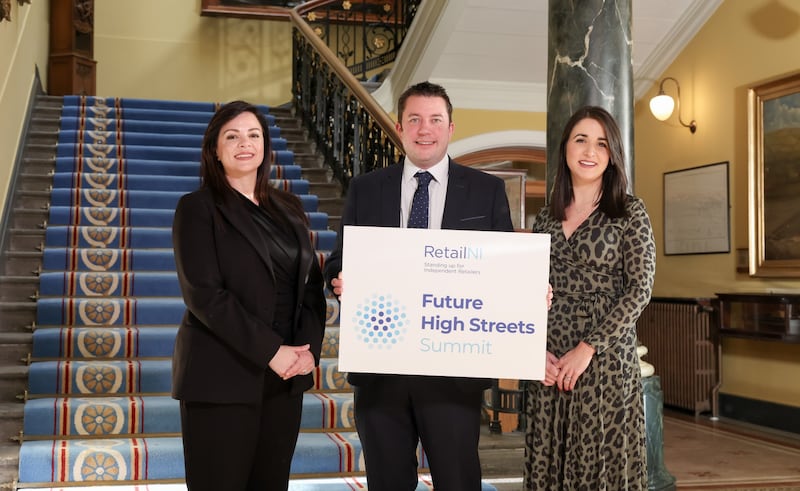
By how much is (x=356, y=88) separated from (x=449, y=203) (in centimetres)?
379

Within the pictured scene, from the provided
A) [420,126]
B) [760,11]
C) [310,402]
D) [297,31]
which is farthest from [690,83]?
[420,126]

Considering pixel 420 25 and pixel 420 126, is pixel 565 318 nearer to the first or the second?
pixel 420 126

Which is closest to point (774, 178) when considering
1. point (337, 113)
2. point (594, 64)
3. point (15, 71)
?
point (337, 113)

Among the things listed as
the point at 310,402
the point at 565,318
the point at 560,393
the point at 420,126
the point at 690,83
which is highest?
the point at 690,83

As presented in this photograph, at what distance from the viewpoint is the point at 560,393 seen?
2.58 m

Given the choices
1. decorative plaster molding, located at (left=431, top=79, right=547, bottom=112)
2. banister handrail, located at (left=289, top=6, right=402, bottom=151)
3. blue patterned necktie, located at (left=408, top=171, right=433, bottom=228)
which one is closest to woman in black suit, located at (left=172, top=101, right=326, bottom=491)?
blue patterned necktie, located at (left=408, top=171, right=433, bottom=228)

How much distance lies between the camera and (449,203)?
256 cm

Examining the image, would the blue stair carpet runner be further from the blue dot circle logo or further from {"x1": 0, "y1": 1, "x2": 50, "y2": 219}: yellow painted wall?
the blue dot circle logo

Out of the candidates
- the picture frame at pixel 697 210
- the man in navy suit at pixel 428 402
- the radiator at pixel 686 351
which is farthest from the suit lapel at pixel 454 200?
the picture frame at pixel 697 210

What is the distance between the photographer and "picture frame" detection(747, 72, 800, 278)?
22.1ft

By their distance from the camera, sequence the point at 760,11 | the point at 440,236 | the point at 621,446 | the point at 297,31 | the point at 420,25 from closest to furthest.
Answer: the point at 440,236 < the point at 621,446 < the point at 760,11 < the point at 420,25 < the point at 297,31

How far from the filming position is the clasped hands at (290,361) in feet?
7.73

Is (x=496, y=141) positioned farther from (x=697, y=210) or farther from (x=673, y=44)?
(x=697, y=210)

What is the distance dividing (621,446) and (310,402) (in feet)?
7.52
